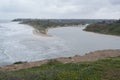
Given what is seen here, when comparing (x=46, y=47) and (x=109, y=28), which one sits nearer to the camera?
(x=46, y=47)

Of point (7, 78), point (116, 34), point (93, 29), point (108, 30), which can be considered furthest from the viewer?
point (93, 29)

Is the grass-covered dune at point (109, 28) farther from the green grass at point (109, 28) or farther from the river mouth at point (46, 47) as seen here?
the river mouth at point (46, 47)

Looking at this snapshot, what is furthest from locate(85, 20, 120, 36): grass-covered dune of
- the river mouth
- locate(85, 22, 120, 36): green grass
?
the river mouth

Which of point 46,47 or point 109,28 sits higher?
point 46,47

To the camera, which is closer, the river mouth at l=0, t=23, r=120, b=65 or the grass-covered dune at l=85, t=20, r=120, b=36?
the river mouth at l=0, t=23, r=120, b=65

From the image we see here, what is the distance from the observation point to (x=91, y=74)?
11500 mm

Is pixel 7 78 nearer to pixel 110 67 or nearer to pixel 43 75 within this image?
pixel 43 75

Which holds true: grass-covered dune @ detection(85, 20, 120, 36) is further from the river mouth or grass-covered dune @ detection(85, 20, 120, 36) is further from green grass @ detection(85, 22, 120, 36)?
the river mouth

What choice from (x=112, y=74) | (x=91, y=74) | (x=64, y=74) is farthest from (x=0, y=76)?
(x=112, y=74)

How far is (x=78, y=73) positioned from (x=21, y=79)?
8.12 ft

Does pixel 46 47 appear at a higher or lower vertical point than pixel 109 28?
higher

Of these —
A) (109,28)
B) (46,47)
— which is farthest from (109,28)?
(46,47)

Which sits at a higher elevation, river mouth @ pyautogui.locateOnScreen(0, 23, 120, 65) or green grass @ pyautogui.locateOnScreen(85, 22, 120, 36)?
river mouth @ pyautogui.locateOnScreen(0, 23, 120, 65)

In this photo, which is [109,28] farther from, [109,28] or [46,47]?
[46,47]
